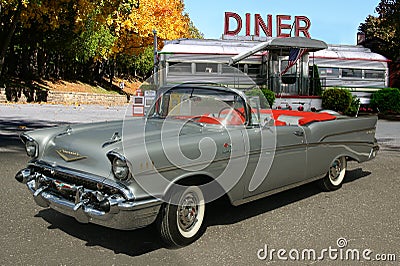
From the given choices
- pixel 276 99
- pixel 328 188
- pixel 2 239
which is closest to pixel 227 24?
pixel 276 99

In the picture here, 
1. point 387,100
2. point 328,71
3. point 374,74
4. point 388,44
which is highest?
point 388,44

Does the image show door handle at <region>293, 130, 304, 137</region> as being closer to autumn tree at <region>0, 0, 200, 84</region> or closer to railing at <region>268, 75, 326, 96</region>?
autumn tree at <region>0, 0, 200, 84</region>

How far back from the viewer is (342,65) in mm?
Result: 23578

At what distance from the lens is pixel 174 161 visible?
3.62 meters

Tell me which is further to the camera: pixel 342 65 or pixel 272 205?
pixel 342 65

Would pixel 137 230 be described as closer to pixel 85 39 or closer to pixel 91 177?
pixel 91 177

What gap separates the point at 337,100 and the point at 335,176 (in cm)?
1505

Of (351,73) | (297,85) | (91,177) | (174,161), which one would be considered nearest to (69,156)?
(91,177)

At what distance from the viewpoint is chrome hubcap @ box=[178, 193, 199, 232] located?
3781mm

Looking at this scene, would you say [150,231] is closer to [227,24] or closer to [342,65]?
[342,65]

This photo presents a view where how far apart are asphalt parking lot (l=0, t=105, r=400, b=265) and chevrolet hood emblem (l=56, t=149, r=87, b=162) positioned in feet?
2.41

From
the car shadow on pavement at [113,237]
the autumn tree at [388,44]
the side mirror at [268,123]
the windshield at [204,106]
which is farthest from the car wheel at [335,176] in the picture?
the autumn tree at [388,44]

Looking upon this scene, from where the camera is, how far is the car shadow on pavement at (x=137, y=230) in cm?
380

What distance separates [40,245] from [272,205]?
2638mm
